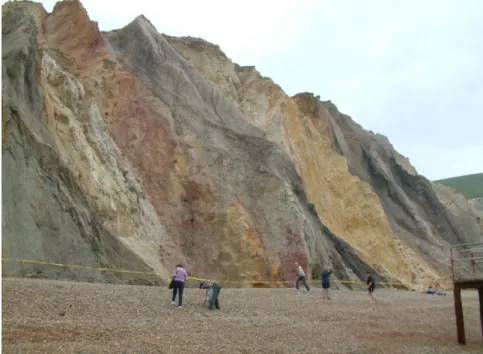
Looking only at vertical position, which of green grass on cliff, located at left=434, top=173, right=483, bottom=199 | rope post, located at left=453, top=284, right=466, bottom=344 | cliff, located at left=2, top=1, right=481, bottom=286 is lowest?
rope post, located at left=453, top=284, right=466, bottom=344

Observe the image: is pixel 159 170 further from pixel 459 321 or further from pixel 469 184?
pixel 469 184

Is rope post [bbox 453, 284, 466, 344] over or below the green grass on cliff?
below

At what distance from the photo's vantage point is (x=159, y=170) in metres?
29.2

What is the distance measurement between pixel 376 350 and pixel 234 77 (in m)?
Answer: 38.9

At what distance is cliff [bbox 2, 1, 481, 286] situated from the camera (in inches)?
756

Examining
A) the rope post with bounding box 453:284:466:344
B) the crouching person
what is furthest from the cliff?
the rope post with bounding box 453:284:466:344

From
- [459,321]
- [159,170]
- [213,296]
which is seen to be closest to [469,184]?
[159,170]

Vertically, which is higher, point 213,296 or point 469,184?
point 469,184

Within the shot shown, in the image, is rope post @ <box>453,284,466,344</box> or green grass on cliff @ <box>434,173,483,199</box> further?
green grass on cliff @ <box>434,173,483,199</box>

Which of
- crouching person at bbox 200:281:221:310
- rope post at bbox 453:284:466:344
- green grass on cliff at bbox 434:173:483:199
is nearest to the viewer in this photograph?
crouching person at bbox 200:281:221:310

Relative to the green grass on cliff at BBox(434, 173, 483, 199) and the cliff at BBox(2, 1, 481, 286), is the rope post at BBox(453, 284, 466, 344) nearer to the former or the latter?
the cliff at BBox(2, 1, 481, 286)

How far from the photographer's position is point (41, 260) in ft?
57.1

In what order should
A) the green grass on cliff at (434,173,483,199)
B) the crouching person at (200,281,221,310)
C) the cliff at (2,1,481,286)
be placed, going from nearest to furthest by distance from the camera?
the crouching person at (200,281,221,310), the cliff at (2,1,481,286), the green grass on cliff at (434,173,483,199)

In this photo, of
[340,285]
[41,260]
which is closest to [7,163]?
[41,260]
